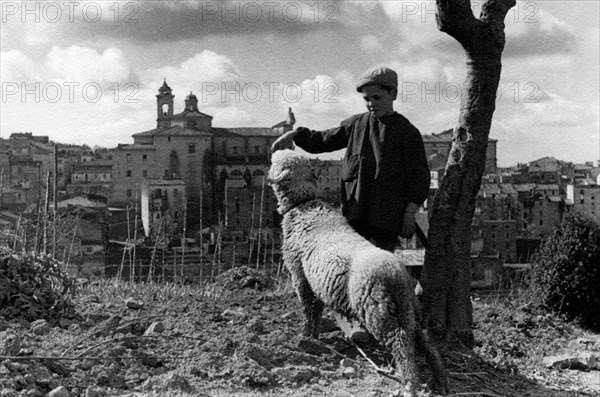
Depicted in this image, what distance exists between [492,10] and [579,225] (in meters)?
3.21

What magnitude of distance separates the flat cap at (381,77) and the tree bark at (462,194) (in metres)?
0.75

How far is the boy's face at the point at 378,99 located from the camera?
490 centimetres

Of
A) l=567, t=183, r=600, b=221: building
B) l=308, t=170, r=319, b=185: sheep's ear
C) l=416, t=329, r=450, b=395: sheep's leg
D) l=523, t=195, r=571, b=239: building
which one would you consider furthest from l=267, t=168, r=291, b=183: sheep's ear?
l=567, t=183, r=600, b=221: building

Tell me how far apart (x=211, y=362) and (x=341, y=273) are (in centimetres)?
92

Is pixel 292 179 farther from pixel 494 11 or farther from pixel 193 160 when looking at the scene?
pixel 193 160

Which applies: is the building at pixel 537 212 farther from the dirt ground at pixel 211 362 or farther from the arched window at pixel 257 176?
the dirt ground at pixel 211 362

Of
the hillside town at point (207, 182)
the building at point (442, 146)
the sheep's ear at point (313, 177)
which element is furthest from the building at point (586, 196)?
the sheep's ear at point (313, 177)

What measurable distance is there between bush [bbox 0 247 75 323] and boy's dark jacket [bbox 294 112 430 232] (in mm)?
2374

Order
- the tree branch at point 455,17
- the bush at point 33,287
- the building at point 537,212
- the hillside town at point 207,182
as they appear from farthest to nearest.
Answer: the building at point 537,212
the hillside town at point 207,182
the bush at point 33,287
the tree branch at point 455,17

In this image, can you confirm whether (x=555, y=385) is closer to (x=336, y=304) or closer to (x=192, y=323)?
(x=336, y=304)

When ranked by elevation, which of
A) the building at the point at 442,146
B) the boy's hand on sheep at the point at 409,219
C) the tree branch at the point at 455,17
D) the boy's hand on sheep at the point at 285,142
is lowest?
the boy's hand on sheep at the point at 409,219

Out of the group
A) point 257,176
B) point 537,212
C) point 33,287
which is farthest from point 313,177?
point 257,176

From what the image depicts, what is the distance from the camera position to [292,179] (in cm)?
493

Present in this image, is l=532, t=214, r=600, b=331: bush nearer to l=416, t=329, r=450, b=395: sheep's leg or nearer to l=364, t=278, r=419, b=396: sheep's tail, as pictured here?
l=416, t=329, r=450, b=395: sheep's leg
